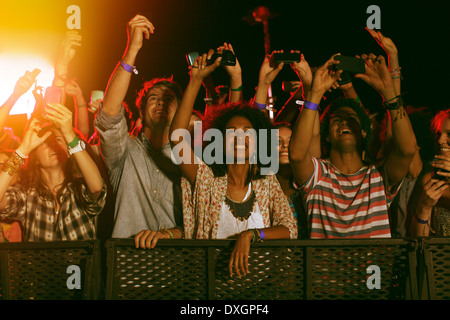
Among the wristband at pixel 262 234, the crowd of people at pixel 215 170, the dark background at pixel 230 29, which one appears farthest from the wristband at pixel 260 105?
the dark background at pixel 230 29

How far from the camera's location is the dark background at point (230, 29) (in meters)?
5.40

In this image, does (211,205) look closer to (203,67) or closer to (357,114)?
(203,67)

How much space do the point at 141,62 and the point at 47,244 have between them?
17.3 ft

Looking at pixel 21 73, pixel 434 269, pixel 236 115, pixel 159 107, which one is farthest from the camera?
pixel 21 73

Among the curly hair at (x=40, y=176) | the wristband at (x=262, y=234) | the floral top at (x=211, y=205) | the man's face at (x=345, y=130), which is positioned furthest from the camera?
the man's face at (x=345, y=130)

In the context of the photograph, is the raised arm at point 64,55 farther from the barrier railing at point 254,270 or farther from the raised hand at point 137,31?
the barrier railing at point 254,270

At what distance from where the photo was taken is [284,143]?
3059 millimetres

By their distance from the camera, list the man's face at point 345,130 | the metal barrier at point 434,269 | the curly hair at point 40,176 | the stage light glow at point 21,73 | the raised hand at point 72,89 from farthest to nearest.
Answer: the raised hand at point 72,89 → the stage light glow at point 21,73 → the man's face at point 345,130 → the curly hair at point 40,176 → the metal barrier at point 434,269

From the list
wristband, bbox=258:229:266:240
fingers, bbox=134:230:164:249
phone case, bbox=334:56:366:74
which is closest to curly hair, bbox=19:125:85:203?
fingers, bbox=134:230:164:249

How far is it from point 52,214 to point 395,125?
2174 millimetres

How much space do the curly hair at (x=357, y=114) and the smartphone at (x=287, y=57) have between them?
0.45 meters

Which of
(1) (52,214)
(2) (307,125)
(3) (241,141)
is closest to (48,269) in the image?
(1) (52,214)

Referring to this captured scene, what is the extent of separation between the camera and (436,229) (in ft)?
8.61
